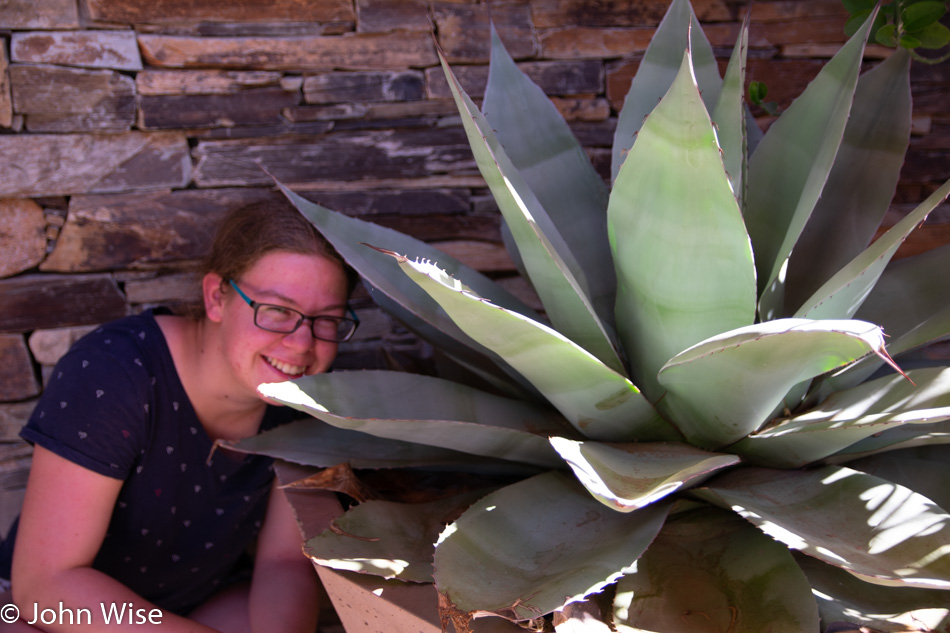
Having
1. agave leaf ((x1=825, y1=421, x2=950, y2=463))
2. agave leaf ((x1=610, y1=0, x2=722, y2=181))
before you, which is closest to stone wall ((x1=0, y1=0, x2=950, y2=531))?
agave leaf ((x1=610, y1=0, x2=722, y2=181))

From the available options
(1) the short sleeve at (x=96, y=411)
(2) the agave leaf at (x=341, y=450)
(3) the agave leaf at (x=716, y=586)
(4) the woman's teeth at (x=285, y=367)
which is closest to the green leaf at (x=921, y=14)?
(3) the agave leaf at (x=716, y=586)

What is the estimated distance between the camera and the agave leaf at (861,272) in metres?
0.63

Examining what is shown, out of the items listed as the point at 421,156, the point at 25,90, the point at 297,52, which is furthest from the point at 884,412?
the point at 25,90

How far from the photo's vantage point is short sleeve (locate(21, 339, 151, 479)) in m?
1.05

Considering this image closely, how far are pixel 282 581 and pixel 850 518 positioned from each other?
917 millimetres

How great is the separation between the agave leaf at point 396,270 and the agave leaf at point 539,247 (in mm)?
135

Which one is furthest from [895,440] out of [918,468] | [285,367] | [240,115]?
[240,115]

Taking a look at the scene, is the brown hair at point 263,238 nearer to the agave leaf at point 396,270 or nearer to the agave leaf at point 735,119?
the agave leaf at point 396,270

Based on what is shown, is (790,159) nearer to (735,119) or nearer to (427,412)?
(735,119)

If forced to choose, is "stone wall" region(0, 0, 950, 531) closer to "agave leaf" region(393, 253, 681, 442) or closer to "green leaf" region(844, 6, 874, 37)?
"green leaf" region(844, 6, 874, 37)

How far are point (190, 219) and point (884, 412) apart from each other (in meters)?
1.22

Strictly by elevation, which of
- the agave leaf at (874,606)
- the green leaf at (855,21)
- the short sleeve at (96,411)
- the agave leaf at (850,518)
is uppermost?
the green leaf at (855,21)

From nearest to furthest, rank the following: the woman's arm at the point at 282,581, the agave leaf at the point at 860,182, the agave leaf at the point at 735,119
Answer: the agave leaf at the point at 735,119 < the agave leaf at the point at 860,182 < the woman's arm at the point at 282,581

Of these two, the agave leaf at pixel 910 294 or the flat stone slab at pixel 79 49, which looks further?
the flat stone slab at pixel 79 49
